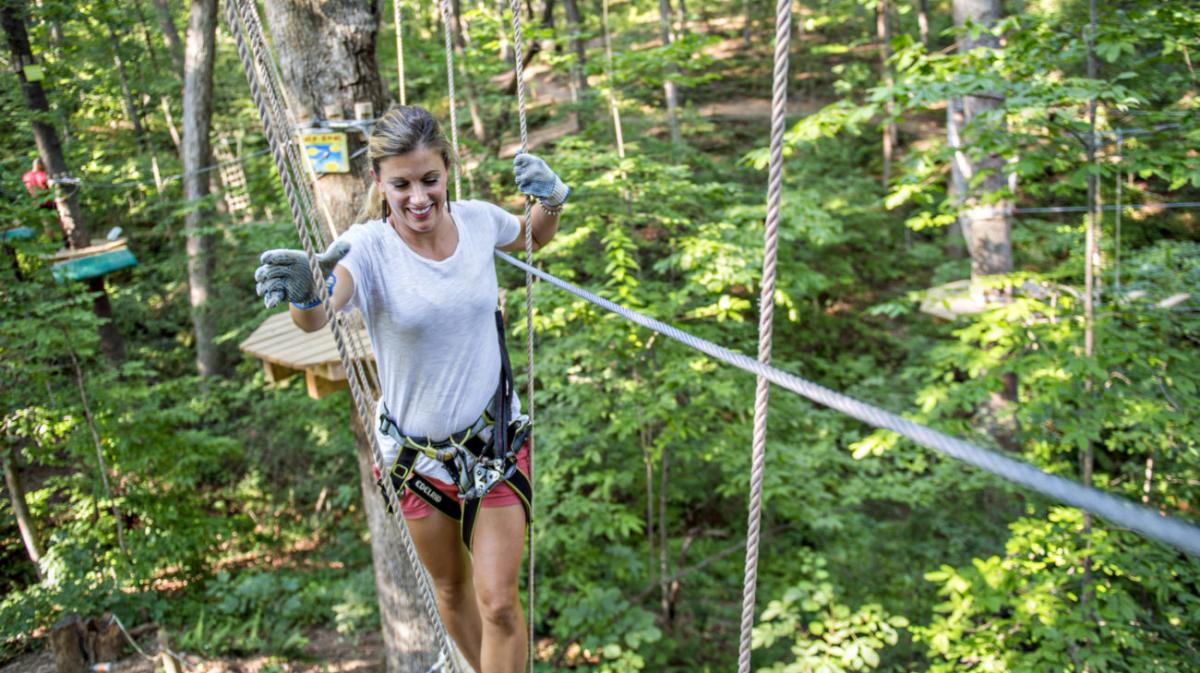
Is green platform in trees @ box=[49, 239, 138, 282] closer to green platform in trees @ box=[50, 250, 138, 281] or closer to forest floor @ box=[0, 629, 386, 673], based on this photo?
green platform in trees @ box=[50, 250, 138, 281]

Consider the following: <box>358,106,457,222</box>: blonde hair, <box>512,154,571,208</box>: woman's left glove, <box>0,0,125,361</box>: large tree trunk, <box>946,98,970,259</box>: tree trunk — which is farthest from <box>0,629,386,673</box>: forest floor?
<box>946,98,970,259</box>: tree trunk

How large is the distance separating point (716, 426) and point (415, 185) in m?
3.64

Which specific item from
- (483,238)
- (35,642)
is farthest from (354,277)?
(35,642)

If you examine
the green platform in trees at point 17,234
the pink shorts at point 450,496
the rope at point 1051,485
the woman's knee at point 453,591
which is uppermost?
the rope at point 1051,485

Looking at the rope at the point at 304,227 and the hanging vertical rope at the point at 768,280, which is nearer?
the hanging vertical rope at the point at 768,280

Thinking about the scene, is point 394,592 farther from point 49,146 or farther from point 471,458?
point 49,146

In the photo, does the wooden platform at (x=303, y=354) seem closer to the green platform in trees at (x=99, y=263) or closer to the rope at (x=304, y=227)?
the rope at (x=304, y=227)

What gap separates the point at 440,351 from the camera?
1.58 m

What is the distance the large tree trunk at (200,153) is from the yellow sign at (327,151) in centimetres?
457

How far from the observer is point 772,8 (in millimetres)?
14398

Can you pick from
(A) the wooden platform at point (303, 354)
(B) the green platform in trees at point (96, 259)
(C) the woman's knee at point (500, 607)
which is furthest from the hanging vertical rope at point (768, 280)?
(B) the green platform in trees at point (96, 259)

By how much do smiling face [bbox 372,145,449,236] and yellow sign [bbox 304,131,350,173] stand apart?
164cm

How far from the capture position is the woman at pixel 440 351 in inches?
58.2

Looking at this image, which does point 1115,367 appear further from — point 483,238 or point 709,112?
point 709,112
